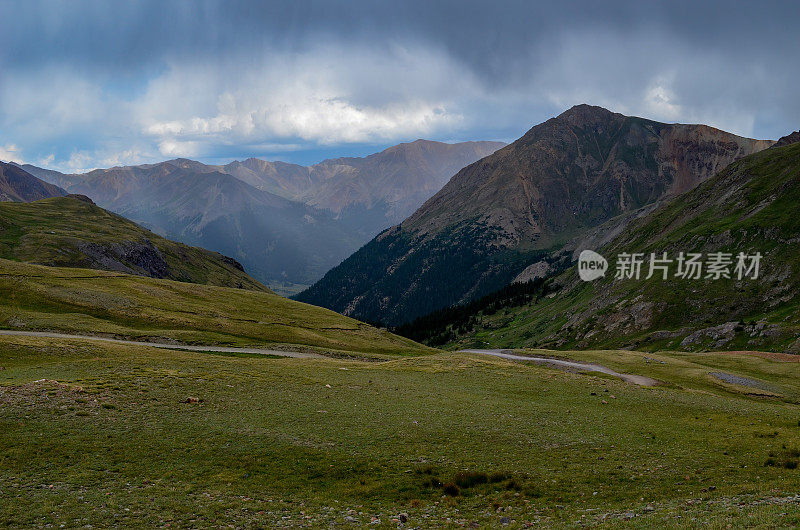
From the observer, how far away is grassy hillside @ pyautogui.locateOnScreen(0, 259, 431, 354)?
69625 mm

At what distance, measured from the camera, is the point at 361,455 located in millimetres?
25219

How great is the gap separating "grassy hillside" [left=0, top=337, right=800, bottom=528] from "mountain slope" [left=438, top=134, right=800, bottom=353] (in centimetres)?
9381

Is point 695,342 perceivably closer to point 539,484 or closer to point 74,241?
point 539,484

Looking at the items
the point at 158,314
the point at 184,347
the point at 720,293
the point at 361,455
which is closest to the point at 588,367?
the point at 361,455

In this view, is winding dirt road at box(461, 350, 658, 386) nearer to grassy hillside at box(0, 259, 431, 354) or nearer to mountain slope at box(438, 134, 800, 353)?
grassy hillside at box(0, 259, 431, 354)

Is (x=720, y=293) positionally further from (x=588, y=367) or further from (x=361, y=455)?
(x=361, y=455)

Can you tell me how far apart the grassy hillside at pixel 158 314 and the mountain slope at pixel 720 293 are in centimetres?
8041

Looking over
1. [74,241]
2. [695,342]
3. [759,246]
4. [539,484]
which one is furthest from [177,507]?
[74,241]

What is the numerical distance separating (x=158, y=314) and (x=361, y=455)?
237ft

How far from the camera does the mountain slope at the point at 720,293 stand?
385ft

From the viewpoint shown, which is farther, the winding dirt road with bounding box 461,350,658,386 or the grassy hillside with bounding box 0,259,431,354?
the grassy hillside with bounding box 0,259,431,354

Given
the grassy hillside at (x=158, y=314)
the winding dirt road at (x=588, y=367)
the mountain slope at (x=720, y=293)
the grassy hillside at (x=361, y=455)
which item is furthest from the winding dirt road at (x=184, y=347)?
the mountain slope at (x=720, y=293)

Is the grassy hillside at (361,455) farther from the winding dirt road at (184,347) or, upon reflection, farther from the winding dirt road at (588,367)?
the winding dirt road at (588,367)

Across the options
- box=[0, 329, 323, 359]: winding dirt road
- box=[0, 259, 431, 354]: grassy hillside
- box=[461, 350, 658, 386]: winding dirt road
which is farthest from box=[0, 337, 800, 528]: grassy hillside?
box=[0, 259, 431, 354]: grassy hillside
